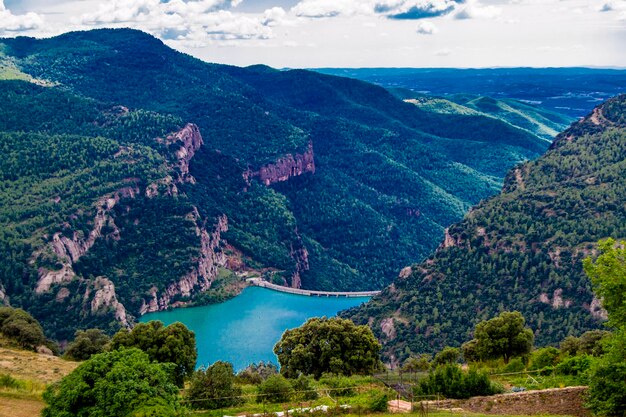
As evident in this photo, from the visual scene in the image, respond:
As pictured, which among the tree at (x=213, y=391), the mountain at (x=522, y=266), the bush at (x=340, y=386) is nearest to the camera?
the tree at (x=213, y=391)

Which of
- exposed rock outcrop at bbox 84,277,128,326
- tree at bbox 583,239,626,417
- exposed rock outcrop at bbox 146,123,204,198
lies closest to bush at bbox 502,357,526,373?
tree at bbox 583,239,626,417

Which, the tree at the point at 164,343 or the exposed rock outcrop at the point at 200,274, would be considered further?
the exposed rock outcrop at the point at 200,274

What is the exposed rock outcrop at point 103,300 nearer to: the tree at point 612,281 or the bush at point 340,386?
the bush at point 340,386

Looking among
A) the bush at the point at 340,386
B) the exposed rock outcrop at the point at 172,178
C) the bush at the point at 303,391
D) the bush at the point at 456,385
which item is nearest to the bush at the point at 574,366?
the bush at the point at 456,385

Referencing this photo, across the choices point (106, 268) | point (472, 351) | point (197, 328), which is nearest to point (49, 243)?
point (106, 268)

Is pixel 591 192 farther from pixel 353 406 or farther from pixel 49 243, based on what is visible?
pixel 49 243

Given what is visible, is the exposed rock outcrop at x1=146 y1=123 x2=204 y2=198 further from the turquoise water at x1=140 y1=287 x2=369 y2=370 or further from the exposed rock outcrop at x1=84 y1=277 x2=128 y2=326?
the exposed rock outcrop at x1=84 y1=277 x2=128 y2=326

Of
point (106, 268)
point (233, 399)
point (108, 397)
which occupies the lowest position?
point (106, 268)
